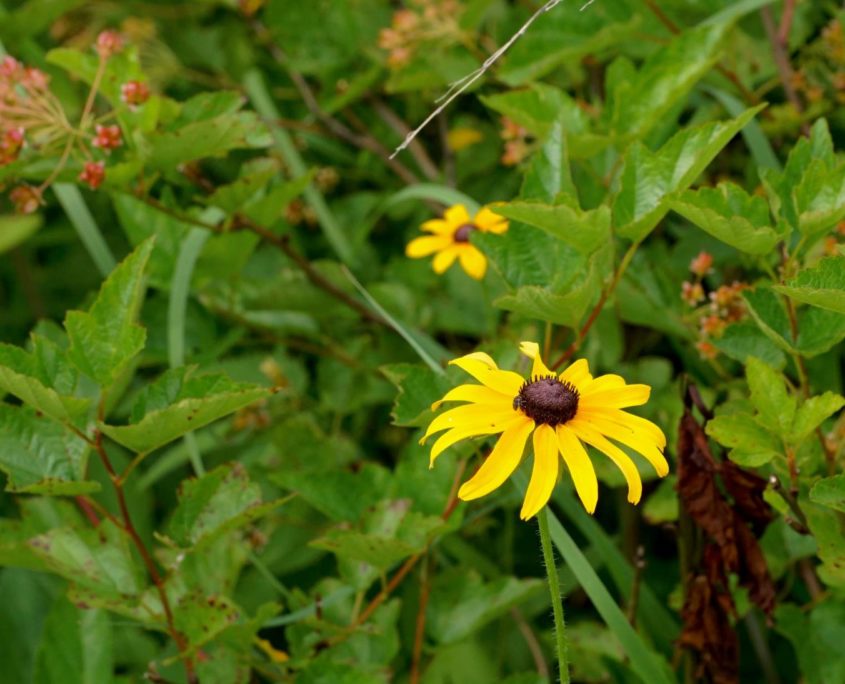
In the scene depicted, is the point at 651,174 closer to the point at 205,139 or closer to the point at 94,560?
the point at 205,139

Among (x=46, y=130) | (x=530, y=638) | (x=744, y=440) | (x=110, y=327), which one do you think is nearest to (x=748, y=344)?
(x=744, y=440)

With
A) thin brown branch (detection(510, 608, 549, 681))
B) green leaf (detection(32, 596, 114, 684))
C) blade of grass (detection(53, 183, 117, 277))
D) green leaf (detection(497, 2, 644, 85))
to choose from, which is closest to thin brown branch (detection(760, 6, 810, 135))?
green leaf (detection(497, 2, 644, 85))

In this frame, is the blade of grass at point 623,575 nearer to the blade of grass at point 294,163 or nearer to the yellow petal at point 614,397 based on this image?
the yellow petal at point 614,397

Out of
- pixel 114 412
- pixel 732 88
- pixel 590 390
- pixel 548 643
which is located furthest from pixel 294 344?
pixel 590 390

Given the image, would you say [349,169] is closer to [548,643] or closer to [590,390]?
[548,643]

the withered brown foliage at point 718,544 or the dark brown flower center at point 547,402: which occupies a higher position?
the dark brown flower center at point 547,402

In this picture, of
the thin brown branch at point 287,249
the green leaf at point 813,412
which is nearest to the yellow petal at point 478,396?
the green leaf at point 813,412
